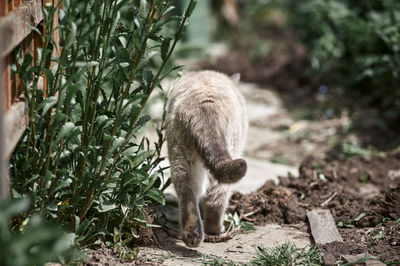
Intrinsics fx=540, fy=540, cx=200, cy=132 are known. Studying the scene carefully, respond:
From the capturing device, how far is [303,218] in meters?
4.52

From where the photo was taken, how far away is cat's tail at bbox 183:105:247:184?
333 centimetres

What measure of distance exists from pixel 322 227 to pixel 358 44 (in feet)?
15.3

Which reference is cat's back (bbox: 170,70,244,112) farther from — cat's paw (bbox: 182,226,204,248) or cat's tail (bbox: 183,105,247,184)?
cat's paw (bbox: 182,226,204,248)

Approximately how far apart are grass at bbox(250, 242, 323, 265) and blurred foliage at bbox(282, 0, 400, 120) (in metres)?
3.92

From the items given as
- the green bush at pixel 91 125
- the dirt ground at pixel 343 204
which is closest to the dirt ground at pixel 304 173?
the dirt ground at pixel 343 204

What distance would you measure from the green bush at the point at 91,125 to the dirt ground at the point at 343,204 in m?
1.31

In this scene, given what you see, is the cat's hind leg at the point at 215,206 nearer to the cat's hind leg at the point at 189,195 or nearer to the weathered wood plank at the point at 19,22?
the cat's hind leg at the point at 189,195

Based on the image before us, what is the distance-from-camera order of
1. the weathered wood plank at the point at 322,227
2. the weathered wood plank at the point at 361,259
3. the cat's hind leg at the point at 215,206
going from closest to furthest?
the weathered wood plank at the point at 361,259 → the weathered wood plank at the point at 322,227 → the cat's hind leg at the point at 215,206

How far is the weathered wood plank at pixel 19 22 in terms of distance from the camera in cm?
269

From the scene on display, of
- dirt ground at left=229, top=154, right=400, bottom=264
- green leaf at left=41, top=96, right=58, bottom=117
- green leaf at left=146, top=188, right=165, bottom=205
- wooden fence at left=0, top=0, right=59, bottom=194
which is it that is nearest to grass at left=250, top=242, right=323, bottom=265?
dirt ground at left=229, top=154, right=400, bottom=264

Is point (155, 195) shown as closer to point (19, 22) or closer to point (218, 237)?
point (218, 237)

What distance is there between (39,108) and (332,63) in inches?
257

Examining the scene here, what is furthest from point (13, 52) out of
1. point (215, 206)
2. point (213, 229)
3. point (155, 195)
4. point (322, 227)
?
point (322, 227)

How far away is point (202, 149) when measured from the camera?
3.64 metres
